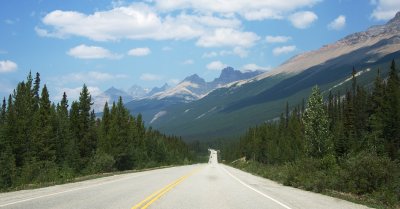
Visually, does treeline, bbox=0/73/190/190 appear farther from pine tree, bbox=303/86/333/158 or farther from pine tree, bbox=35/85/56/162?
pine tree, bbox=303/86/333/158

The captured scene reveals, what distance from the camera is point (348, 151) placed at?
2549 inches

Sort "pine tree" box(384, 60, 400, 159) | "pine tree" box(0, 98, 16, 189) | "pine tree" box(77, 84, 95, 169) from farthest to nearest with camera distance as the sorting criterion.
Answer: "pine tree" box(384, 60, 400, 159)
"pine tree" box(77, 84, 95, 169)
"pine tree" box(0, 98, 16, 189)

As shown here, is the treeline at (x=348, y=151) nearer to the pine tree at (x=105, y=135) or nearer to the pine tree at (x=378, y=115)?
the pine tree at (x=378, y=115)

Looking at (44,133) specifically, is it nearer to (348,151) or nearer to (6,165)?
(6,165)

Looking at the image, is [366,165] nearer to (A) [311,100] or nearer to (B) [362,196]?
(B) [362,196]

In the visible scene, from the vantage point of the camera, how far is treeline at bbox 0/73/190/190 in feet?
168

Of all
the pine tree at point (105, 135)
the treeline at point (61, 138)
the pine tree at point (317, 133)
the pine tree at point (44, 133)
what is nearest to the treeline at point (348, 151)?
the pine tree at point (317, 133)

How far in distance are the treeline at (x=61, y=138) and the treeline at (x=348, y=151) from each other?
23.4 meters

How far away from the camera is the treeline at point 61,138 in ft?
168

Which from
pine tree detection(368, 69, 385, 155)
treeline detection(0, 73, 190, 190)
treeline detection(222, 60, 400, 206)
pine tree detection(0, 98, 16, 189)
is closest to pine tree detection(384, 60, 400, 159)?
treeline detection(222, 60, 400, 206)

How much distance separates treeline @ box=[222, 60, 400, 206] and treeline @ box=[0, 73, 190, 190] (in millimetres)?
23409

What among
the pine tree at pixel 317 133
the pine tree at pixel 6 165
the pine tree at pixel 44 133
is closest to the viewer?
the pine tree at pixel 6 165

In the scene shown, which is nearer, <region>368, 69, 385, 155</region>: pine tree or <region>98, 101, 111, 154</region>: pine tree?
<region>98, 101, 111, 154</region>: pine tree

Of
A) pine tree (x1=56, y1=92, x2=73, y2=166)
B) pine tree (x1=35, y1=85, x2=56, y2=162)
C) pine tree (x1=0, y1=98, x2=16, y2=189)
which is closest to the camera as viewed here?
pine tree (x1=0, y1=98, x2=16, y2=189)
